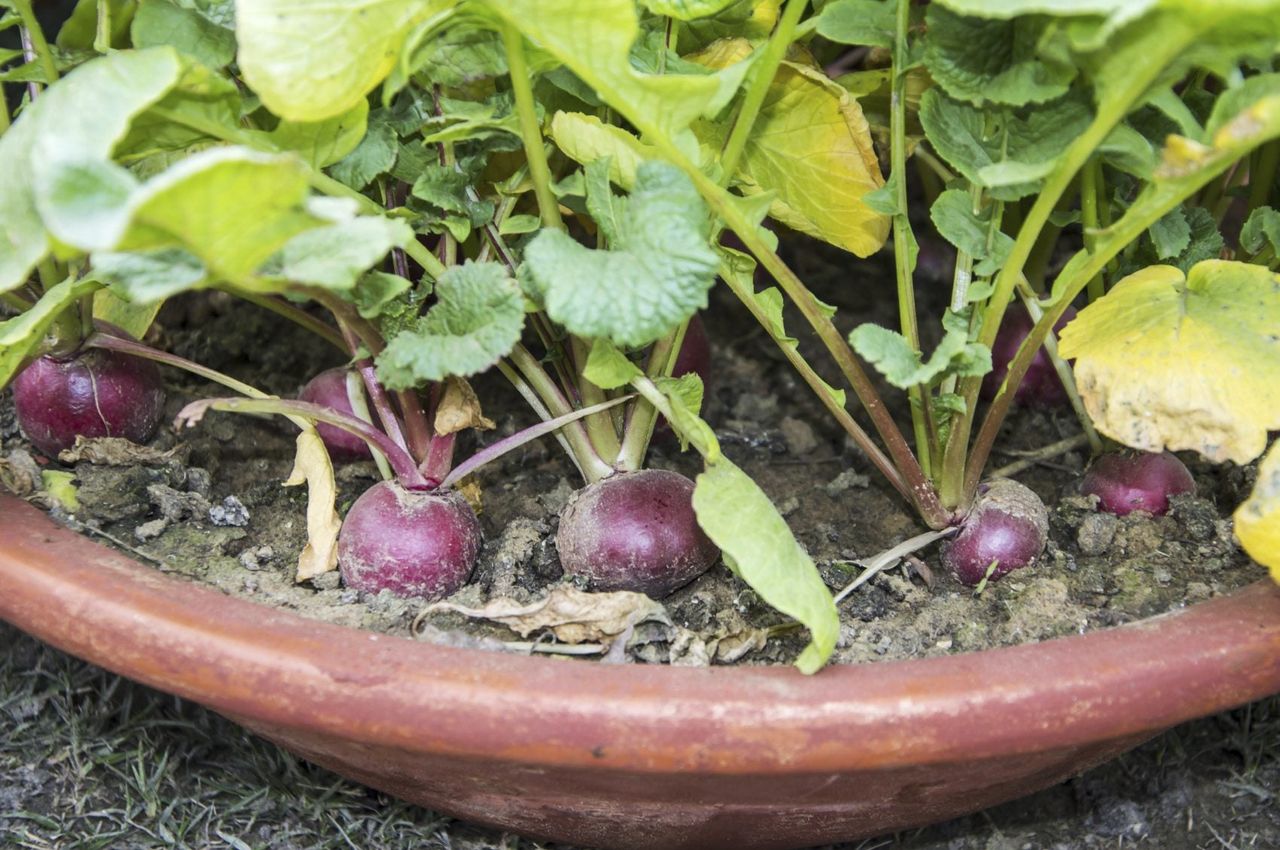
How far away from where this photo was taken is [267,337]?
124 centimetres

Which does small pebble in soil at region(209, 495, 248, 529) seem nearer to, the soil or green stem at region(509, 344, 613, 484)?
the soil

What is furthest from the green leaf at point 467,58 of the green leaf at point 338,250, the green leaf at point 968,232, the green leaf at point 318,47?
the green leaf at point 968,232

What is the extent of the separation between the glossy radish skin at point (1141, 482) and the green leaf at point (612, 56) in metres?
0.46

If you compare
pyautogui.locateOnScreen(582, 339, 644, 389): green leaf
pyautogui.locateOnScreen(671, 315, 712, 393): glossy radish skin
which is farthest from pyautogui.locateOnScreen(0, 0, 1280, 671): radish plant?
A: pyautogui.locateOnScreen(671, 315, 712, 393): glossy radish skin

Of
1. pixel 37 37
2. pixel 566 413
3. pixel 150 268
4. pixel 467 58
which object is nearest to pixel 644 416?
pixel 566 413

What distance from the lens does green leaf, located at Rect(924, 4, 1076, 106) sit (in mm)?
743

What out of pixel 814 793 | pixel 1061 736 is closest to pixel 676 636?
pixel 814 793

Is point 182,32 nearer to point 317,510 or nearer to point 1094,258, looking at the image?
point 317,510

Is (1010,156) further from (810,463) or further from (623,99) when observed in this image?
(810,463)

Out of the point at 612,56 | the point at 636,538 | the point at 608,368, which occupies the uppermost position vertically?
the point at 612,56

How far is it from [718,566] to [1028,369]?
39cm

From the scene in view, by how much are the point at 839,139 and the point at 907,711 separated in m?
0.44

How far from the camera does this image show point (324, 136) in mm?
792

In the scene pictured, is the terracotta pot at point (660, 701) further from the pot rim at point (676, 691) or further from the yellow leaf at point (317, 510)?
the yellow leaf at point (317, 510)
